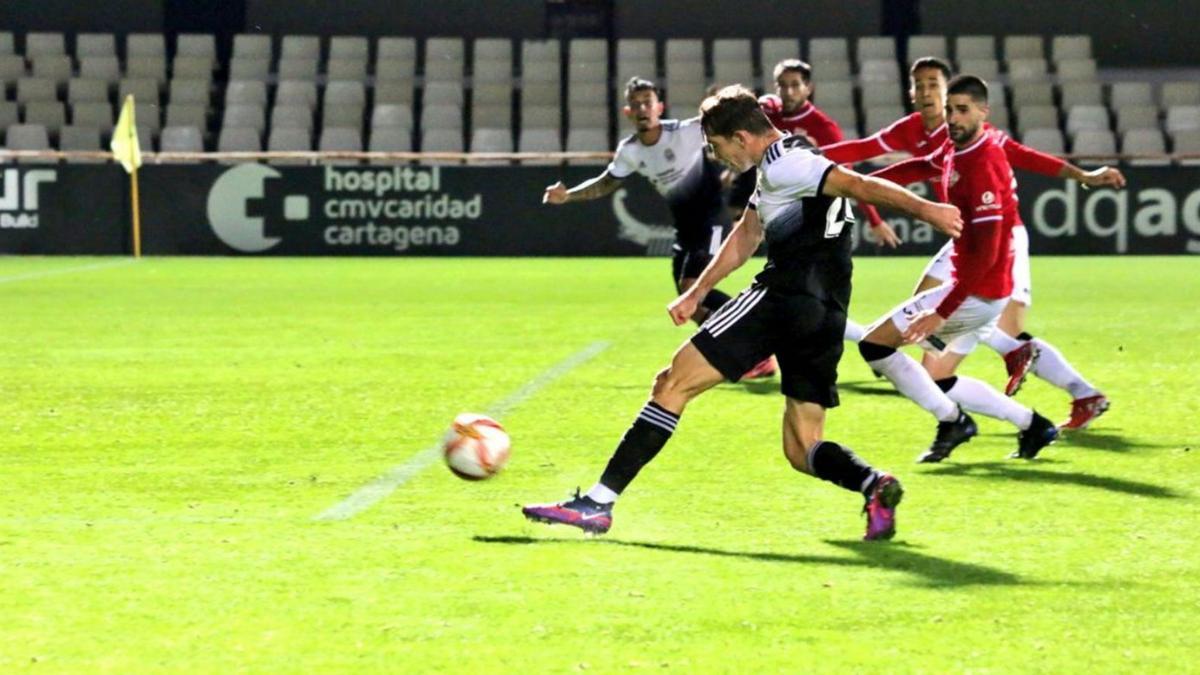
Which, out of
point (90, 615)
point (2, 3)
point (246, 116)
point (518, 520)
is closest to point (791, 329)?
point (518, 520)

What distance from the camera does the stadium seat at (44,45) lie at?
105ft

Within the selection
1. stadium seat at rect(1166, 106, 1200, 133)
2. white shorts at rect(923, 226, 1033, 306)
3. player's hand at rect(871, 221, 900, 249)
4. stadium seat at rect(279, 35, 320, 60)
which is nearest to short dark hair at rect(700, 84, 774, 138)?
white shorts at rect(923, 226, 1033, 306)

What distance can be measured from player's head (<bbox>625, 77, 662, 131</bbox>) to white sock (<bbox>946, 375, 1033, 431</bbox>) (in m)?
4.39

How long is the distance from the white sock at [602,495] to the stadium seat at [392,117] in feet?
78.0

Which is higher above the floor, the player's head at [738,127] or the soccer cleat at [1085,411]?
the player's head at [738,127]

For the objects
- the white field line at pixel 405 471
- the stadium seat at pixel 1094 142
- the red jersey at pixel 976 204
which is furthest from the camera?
the stadium seat at pixel 1094 142

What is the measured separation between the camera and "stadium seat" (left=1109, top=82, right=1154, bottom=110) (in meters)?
31.4

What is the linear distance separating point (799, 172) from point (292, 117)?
2459cm

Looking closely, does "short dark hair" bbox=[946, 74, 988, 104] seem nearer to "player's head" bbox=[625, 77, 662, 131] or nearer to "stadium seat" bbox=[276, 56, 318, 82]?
"player's head" bbox=[625, 77, 662, 131]

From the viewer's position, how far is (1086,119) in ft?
101

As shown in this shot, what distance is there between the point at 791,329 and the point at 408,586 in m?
1.79

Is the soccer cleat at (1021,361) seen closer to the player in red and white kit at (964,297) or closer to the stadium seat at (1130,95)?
the player in red and white kit at (964,297)

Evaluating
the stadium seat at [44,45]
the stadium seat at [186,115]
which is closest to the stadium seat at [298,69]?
the stadium seat at [186,115]

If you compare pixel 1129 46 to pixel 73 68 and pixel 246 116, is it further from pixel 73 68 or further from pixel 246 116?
pixel 73 68
